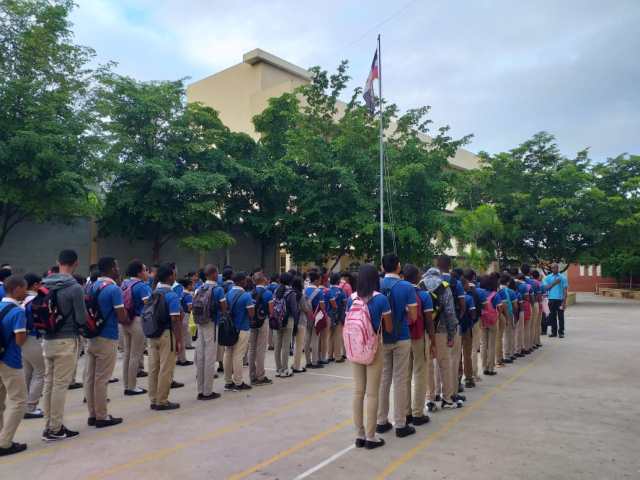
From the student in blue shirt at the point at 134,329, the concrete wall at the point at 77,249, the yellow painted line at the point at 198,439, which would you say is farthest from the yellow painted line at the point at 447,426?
the concrete wall at the point at 77,249

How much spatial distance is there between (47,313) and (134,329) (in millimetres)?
2572

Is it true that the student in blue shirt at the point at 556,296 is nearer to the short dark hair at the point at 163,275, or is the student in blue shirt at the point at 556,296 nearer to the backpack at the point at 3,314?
the short dark hair at the point at 163,275

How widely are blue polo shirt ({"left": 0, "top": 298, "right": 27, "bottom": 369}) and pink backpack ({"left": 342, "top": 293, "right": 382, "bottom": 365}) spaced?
3.30m

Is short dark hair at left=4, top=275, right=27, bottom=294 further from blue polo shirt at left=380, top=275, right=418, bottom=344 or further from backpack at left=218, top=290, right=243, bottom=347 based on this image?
blue polo shirt at left=380, top=275, right=418, bottom=344

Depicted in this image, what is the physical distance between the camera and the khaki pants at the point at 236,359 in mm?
7734

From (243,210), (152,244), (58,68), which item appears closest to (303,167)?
(243,210)

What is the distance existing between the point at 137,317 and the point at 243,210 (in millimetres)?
14884

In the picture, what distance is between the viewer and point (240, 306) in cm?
771

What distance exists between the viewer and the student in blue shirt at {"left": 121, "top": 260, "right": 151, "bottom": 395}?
7.17 metres

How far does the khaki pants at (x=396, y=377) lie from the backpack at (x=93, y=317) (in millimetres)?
3395

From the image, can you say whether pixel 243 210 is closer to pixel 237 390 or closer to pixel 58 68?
pixel 58 68

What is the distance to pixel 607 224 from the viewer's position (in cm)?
2805

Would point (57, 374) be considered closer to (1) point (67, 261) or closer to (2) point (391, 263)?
(1) point (67, 261)

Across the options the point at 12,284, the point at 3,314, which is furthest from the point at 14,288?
the point at 3,314
